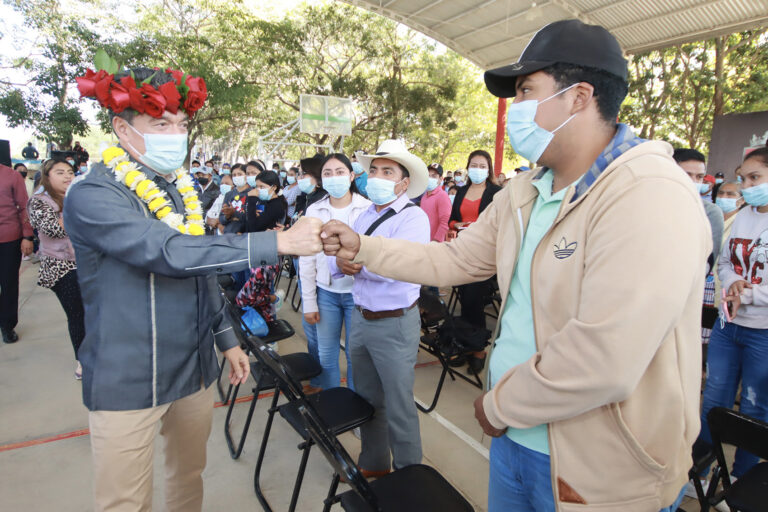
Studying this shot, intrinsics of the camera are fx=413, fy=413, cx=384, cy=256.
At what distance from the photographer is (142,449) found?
1.63 metres

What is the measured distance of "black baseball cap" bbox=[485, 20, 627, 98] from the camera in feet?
3.62

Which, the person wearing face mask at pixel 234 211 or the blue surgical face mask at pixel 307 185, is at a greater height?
the blue surgical face mask at pixel 307 185

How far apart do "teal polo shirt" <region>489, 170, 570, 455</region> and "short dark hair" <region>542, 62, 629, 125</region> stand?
0.81ft

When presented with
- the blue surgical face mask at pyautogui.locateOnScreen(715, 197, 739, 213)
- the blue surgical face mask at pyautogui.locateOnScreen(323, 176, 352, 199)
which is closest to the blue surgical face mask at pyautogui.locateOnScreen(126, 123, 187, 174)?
the blue surgical face mask at pyautogui.locateOnScreen(323, 176, 352, 199)

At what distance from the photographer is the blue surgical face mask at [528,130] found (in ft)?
4.02

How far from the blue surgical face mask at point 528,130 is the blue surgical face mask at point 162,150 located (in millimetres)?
1322

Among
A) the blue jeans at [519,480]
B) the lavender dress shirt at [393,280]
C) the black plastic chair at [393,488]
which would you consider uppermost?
the lavender dress shirt at [393,280]

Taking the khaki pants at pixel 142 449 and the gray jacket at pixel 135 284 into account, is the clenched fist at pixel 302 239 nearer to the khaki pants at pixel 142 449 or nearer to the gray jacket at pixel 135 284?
the gray jacket at pixel 135 284

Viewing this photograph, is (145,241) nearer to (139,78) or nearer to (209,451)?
(139,78)

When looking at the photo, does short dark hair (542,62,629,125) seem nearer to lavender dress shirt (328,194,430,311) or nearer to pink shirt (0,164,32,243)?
lavender dress shirt (328,194,430,311)

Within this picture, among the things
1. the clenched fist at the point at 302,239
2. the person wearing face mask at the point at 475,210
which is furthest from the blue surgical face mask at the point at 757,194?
the clenched fist at the point at 302,239

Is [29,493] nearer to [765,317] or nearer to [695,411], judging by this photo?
[695,411]

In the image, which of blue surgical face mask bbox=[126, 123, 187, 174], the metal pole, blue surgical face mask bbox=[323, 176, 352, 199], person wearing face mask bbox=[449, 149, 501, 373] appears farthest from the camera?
the metal pole

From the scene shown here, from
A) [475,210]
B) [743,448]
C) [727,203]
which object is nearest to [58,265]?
[475,210]
